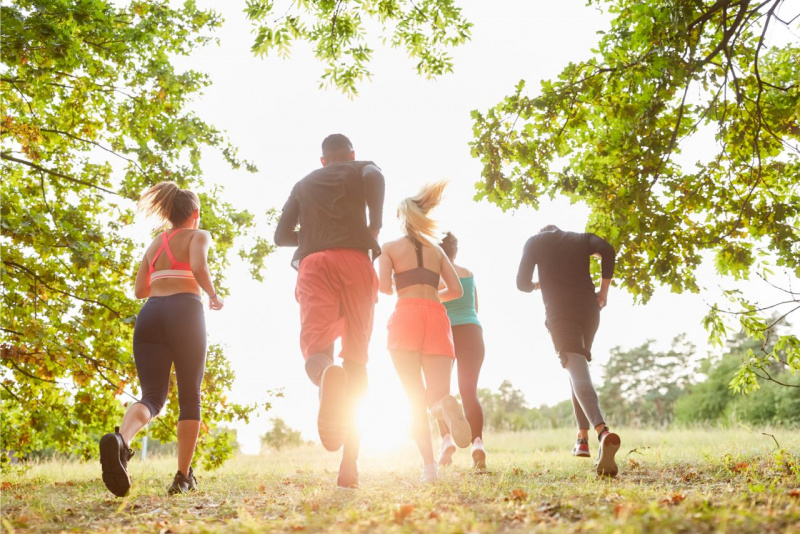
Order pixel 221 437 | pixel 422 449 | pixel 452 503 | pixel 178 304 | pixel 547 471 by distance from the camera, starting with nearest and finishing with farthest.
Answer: pixel 452 503 < pixel 178 304 < pixel 422 449 < pixel 547 471 < pixel 221 437

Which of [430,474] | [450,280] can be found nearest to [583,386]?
[450,280]

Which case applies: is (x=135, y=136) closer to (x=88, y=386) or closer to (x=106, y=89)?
(x=106, y=89)

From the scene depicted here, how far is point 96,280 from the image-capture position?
7555mm

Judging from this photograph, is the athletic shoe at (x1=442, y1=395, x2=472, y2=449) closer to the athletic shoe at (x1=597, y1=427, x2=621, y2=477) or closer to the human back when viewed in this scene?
the athletic shoe at (x1=597, y1=427, x2=621, y2=477)

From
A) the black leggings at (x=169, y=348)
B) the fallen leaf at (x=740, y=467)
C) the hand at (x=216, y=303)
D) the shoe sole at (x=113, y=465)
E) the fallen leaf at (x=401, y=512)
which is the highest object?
the hand at (x=216, y=303)

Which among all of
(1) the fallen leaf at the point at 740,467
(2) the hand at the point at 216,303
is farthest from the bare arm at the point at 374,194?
(1) the fallen leaf at the point at 740,467

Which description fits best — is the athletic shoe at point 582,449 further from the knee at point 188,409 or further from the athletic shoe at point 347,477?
the knee at point 188,409

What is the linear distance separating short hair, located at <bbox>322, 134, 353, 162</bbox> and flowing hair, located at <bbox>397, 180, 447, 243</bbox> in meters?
0.84

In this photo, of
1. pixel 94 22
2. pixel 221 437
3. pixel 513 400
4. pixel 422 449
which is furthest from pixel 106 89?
pixel 513 400

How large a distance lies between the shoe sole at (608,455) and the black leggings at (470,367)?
154 centimetres

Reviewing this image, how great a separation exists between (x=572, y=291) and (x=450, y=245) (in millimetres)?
1542

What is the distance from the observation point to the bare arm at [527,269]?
5820 mm

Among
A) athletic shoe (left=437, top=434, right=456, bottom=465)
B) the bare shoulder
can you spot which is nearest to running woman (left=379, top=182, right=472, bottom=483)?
athletic shoe (left=437, top=434, right=456, bottom=465)

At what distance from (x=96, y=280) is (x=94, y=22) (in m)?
3.00
